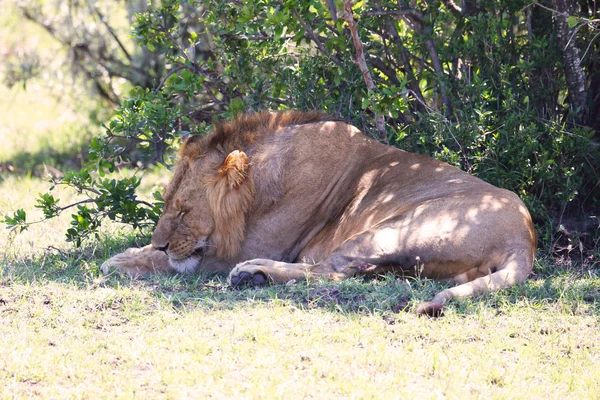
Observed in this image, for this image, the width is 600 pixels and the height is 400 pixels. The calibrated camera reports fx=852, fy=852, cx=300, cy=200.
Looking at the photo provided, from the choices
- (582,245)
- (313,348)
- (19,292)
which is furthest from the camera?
(582,245)

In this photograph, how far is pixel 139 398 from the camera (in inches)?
115

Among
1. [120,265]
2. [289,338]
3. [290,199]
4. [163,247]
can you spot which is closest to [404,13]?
[290,199]

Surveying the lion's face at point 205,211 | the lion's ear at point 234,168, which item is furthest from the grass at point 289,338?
the lion's ear at point 234,168

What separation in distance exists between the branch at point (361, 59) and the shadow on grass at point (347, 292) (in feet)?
4.29

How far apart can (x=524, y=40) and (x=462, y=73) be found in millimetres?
511

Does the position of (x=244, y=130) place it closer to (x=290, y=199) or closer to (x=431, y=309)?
(x=290, y=199)

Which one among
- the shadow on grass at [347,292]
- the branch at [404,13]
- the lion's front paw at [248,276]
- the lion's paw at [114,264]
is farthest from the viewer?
the branch at [404,13]

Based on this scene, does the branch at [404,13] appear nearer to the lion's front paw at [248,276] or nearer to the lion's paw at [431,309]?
A: the lion's front paw at [248,276]

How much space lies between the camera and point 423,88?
231 inches

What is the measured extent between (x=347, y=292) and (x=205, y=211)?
3.68 feet

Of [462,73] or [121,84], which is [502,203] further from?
[121,84]

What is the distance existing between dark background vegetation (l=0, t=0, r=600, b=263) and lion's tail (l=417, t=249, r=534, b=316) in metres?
1.02

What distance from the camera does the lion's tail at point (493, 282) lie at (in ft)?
12.1

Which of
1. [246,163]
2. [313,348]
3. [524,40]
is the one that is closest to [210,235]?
[246,163]
